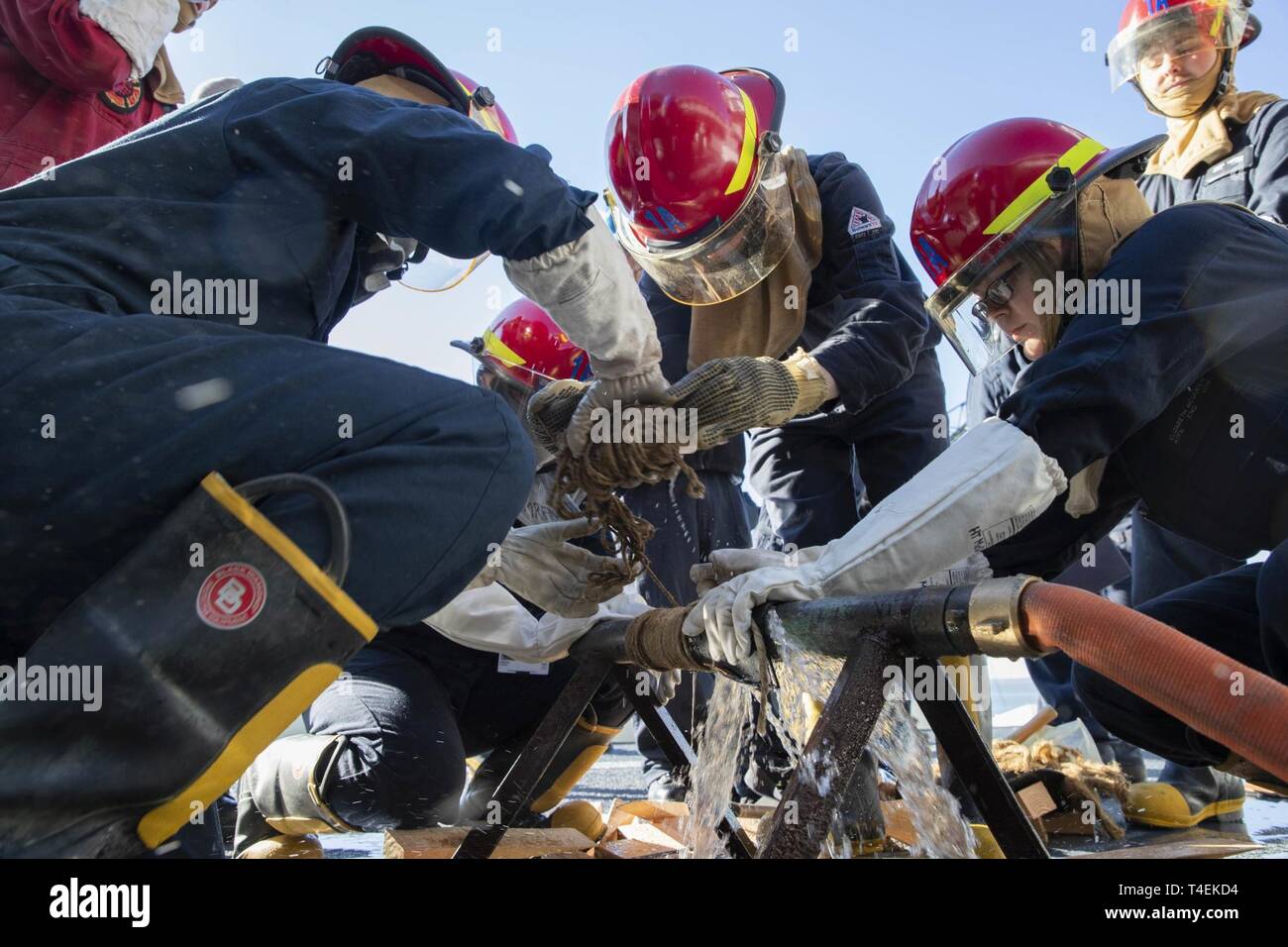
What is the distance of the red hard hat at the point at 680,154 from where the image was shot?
3365 millimetres

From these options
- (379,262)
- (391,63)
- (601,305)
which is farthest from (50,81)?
(601,305)

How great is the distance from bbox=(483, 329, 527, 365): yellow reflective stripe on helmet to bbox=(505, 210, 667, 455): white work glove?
2.15 m

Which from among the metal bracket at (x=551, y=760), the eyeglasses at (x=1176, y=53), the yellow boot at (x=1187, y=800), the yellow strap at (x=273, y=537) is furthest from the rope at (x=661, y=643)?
the eyeglasses at (x=1176, y=53)

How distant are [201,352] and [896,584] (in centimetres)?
126

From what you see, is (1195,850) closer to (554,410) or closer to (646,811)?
(646,811)

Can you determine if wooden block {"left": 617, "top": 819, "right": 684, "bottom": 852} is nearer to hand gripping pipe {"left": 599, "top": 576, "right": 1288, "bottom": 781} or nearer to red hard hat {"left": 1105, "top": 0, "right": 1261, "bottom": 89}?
hand gripping pipe {"left": 599, "top": 576, "right": 1288, "bottom": 781}

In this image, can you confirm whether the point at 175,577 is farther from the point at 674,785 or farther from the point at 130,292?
the point at 674,785

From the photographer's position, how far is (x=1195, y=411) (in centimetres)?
224

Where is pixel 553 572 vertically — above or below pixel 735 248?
below

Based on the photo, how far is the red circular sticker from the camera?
4.17ft

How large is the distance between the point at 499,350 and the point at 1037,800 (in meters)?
2.72

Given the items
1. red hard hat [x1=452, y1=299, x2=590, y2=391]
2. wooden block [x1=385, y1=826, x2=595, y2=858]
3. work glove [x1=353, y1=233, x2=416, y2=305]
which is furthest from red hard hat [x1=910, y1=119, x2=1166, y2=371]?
red hard hat [x1=452, y1=299, x2=590, y2=391]
